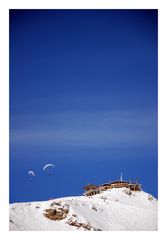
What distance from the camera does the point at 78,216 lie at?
89.3 ft

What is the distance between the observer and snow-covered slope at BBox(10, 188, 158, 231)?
25466 mm

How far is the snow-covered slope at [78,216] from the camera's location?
25.5m

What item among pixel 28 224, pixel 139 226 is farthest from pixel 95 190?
pixel 28 224
